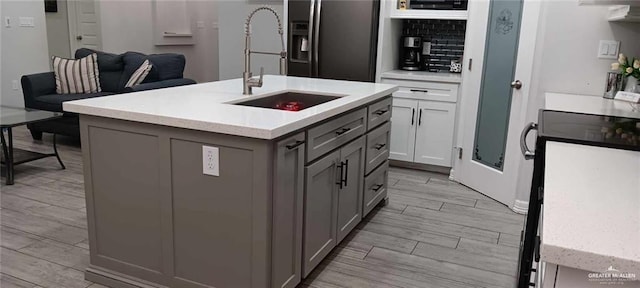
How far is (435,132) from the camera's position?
441 centimetres

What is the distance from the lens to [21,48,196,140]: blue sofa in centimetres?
491

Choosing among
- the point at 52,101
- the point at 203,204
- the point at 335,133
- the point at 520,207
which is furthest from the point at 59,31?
the point at 520,207

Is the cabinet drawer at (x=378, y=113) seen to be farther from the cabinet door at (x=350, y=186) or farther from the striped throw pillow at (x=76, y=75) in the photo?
the striped throw pillow at (x=76, y=75)

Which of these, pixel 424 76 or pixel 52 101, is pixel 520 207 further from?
pixel 52 101

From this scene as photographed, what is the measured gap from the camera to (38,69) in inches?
251

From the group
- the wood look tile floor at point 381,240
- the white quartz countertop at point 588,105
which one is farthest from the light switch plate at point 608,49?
the wood look tile floor at point 381,240

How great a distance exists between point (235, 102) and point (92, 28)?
19.0 feet

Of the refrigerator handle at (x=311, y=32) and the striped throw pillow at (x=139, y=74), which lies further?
the striped throw pillow at (x=139, y=74)

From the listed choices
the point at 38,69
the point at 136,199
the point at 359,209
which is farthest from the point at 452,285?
the point at 38,69

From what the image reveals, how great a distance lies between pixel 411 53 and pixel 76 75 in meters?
3.48

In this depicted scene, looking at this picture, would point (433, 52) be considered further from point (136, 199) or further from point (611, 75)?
point (136, 199)

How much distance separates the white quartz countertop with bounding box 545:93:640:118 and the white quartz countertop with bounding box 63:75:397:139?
103cm

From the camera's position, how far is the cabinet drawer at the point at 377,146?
10.2 ft

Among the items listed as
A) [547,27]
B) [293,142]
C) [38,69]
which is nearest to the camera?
[293,142]
